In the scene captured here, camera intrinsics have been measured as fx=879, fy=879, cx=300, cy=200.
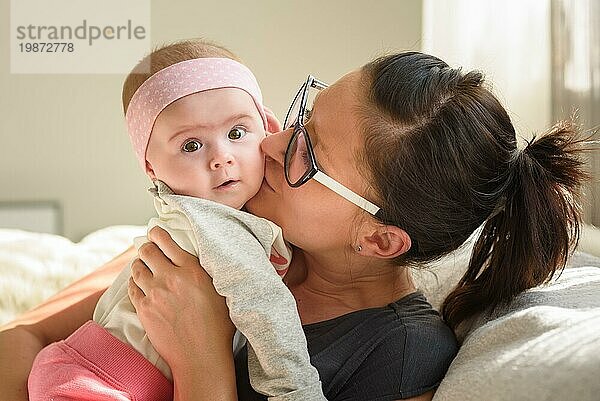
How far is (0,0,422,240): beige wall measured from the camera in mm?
3244

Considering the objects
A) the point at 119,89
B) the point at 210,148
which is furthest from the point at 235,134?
the point at 119,89

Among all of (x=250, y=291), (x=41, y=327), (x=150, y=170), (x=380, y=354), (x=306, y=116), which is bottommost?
(x=41, y=327)

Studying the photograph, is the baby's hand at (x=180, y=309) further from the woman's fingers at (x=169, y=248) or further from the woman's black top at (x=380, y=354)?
the woman's black top at (x=380, y=354)

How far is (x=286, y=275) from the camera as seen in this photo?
157cm

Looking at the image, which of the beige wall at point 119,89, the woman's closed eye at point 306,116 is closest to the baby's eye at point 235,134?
the woman's closed eye at point 306,116

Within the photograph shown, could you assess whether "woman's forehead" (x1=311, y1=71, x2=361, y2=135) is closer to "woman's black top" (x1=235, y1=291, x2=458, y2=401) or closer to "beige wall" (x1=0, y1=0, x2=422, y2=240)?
"woman's black top" (x1=235, y1=291, x2=458, y2=401)

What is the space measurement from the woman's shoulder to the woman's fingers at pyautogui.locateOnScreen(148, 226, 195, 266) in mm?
241

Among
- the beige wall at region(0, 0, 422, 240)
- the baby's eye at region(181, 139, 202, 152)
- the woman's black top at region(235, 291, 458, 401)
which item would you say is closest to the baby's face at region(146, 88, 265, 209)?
the baby's eye at region(181, 139, 202, 152)

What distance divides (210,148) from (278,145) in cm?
11

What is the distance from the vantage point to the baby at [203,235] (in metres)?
1.25

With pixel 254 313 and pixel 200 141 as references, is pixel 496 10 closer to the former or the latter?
pixel 200 141

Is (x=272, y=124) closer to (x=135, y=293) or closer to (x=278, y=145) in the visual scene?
(x=278, y=145)

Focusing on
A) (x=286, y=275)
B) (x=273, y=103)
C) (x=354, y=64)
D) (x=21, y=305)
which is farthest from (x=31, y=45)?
(x=286, y=275)

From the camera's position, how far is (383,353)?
1.33 m
